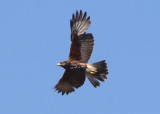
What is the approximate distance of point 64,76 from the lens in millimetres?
17703

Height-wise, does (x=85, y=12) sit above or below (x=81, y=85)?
above

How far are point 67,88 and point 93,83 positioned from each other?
106 cm

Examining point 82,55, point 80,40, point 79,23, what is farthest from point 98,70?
point 79,23

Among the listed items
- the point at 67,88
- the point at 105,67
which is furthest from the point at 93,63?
the point at 67,88

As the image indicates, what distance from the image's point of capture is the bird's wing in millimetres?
17500

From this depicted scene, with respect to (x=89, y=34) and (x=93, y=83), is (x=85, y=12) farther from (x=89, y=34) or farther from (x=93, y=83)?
(x=93, y=83)

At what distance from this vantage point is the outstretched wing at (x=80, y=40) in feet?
56.2

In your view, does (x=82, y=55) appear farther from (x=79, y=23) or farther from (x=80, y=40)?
(x=79, y=23)

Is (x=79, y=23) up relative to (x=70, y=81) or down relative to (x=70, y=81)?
up

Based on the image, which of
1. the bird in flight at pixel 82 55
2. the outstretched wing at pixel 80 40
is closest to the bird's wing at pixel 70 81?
the bird in flight at pixel 82 55

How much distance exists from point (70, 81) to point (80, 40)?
5.34ft

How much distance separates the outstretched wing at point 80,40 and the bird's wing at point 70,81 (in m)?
0.55

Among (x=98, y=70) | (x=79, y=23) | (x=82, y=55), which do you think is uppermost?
(x=79, y=23)

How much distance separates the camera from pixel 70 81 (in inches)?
700
